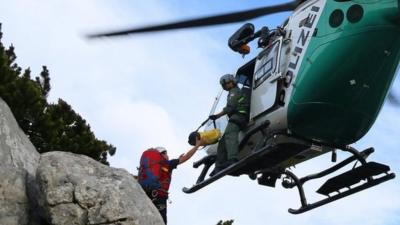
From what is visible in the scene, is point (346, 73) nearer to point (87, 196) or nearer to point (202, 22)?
point (202, 22)

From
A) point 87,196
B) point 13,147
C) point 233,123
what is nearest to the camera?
point 87,196

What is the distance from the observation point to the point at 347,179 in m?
12.0

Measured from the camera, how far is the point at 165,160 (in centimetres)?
1203

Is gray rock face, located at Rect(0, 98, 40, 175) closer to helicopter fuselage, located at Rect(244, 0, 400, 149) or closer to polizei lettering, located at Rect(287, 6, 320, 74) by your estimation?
helicopter fuselage, located at Rect(244, 0, 400, 149)

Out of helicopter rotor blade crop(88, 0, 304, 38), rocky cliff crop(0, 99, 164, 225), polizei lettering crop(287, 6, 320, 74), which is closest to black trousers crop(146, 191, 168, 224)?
rocky cliff crop(0, 99, 164, 225)

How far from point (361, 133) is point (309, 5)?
1.98 meters

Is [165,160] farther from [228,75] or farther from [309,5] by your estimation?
[309,5]

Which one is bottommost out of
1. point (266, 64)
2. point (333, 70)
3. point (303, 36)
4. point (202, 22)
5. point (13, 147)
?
point (333, 70)

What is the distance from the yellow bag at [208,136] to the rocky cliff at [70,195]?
195 cm

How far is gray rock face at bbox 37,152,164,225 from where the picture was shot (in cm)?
1021

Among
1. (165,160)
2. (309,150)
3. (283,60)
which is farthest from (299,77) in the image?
(165,160)

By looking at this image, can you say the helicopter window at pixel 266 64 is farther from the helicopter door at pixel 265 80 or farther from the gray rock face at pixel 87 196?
the gray rock face at pixel 87 196

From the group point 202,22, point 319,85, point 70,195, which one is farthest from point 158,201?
point 202,22

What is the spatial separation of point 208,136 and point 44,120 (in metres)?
3.63
